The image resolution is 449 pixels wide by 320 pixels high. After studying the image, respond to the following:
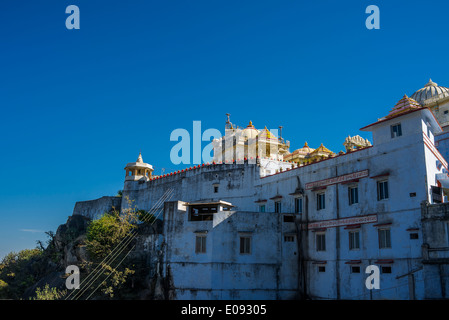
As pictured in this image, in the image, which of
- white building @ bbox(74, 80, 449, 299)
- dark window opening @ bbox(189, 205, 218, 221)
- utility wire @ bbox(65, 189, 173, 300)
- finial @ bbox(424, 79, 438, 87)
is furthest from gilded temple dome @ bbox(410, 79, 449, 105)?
utility wire @ bbox(65, 189, 173, 300)

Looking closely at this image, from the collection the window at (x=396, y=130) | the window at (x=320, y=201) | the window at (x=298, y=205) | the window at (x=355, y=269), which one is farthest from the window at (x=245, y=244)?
the window at (x=396, y=130)

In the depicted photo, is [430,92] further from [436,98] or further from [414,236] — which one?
[414,236]

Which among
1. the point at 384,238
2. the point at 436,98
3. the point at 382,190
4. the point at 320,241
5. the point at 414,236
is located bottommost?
the point at 320,241

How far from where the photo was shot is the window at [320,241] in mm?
28922

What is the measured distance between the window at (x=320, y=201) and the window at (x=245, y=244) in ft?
19.7

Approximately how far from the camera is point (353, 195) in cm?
2762

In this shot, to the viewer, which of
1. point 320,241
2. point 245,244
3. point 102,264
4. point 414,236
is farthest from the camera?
point 102,264

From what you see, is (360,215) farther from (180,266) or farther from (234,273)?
(180,266)

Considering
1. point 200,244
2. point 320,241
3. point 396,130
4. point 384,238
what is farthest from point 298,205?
point 396,130

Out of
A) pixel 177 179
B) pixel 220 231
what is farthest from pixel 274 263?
pixel 177 179

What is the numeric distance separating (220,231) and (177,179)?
16381 millimetres

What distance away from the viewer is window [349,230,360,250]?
26.5 m

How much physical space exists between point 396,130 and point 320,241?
9924 millimetres
